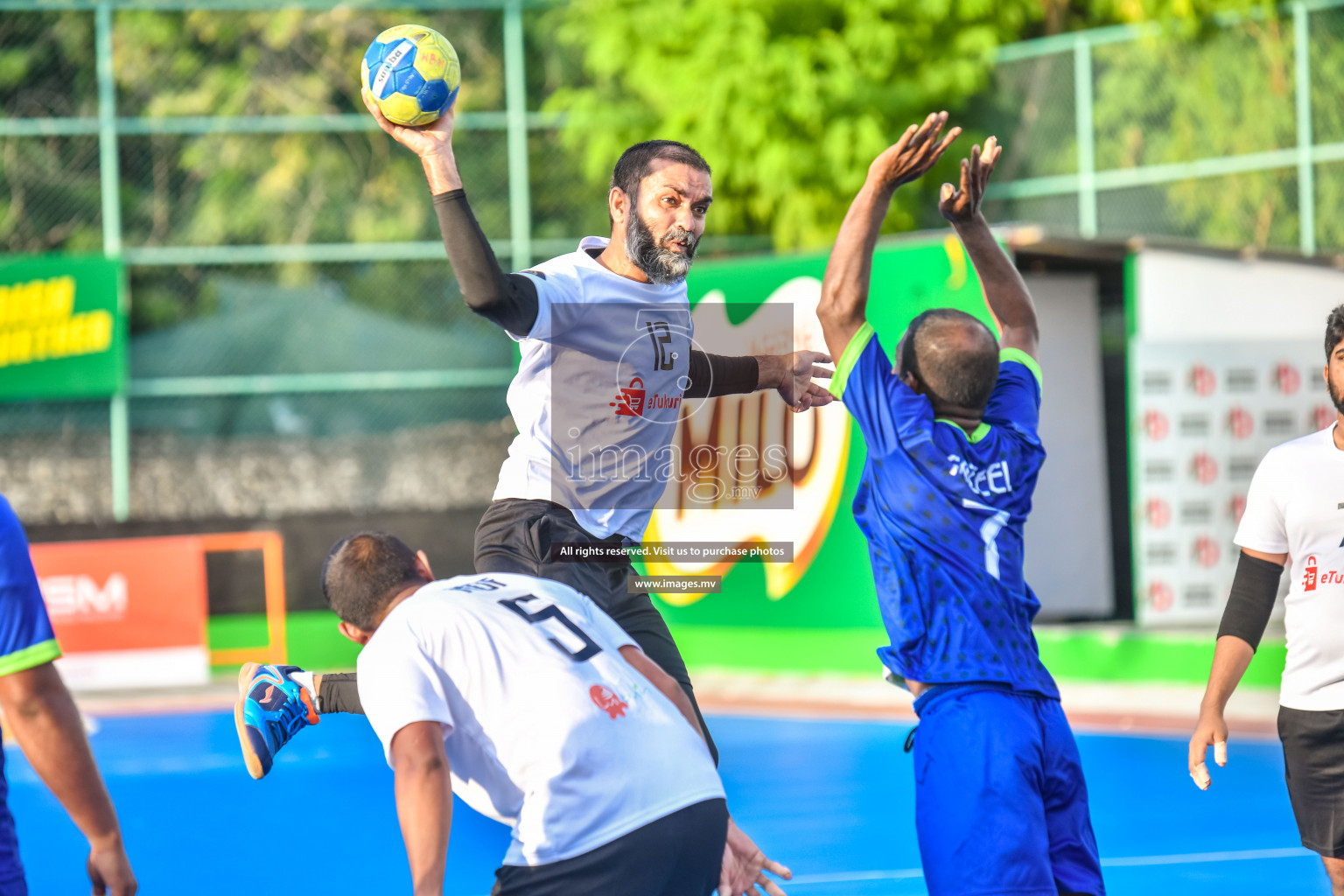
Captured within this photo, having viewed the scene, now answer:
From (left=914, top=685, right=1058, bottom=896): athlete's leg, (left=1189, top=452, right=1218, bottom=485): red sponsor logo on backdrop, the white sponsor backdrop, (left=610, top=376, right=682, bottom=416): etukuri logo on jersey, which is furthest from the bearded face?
(left=1189, top=452, right=1218, bottom=485): red sponsor logo on backdrop

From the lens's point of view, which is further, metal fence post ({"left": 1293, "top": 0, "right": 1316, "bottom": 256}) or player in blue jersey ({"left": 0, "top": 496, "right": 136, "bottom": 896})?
metal fence post ({"left": 1293, "top": 0, "right": 1316, "bottom": 256})

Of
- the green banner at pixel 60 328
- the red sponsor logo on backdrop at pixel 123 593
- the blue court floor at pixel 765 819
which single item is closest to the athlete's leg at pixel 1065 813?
the blue court floor at pixel 765 819

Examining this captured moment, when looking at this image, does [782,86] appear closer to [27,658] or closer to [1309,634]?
[1309,634]

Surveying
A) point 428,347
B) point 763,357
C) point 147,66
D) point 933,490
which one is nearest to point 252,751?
point 763,357

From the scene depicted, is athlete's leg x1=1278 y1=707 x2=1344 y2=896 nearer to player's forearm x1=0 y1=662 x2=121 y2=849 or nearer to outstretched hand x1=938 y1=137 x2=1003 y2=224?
outstretched hand x1=938 y1=137 x2=1003 y2=224

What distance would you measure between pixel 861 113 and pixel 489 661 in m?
14.6

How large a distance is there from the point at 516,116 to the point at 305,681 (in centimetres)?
1348

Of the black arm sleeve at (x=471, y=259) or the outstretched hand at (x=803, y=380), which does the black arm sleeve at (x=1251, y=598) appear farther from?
the black arm sleeve at (x=471, y=259)

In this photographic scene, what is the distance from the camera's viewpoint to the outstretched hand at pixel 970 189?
4.06 meters

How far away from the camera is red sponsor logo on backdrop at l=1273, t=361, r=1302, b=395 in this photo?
41.7 feet

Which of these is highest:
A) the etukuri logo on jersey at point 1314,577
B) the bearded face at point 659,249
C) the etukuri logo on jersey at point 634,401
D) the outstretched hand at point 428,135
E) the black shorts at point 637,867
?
the outstretched hand at point 428,135

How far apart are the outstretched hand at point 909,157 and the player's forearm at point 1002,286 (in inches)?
12.4

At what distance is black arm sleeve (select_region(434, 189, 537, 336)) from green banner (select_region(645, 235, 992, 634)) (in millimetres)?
8440

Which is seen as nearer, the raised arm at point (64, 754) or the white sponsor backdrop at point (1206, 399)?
the raised arm at point (64, 754)
